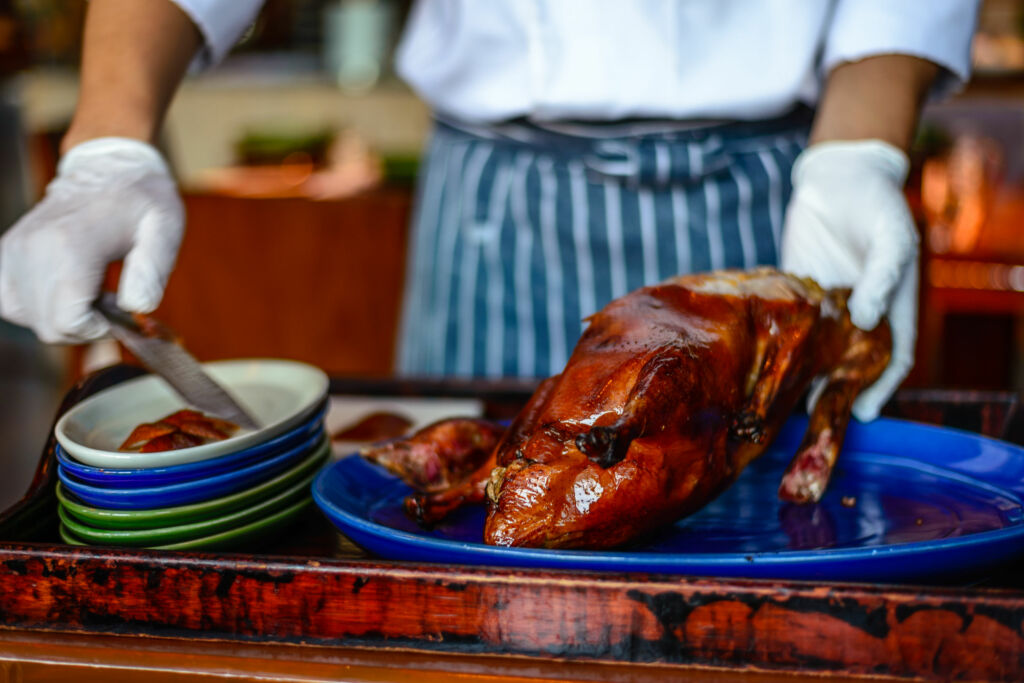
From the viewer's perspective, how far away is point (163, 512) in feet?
3.10

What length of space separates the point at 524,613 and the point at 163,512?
40 centimetres

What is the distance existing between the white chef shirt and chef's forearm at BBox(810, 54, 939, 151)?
0.02 meters

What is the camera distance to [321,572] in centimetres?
83

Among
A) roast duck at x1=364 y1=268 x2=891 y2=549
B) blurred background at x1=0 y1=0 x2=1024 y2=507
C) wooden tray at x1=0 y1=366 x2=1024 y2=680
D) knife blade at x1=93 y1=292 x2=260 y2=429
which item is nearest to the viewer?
wooden tray at x1=0 y1=366 x2=1024 y2=680

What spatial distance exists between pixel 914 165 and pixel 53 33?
4825 mm

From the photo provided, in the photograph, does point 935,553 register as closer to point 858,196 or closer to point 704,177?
point 858,196

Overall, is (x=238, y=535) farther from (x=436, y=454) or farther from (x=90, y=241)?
(x=90, y=241)

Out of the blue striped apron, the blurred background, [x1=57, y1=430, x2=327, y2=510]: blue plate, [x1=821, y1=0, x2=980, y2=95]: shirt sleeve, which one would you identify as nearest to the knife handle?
[x1=57, y1=430, x2=327, y2=510]: blue plate

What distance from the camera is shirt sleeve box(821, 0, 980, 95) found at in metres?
1.65

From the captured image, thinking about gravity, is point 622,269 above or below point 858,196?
below

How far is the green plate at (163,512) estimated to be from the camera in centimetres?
94

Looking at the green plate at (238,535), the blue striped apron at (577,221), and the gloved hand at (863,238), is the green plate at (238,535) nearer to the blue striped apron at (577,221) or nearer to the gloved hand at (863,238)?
the gloved hand at (863,238)

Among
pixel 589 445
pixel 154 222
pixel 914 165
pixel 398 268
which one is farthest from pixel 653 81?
pixel 914 165

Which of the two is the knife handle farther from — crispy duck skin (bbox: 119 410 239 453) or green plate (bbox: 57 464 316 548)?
green plate (bbox: 57 464 316 548)
